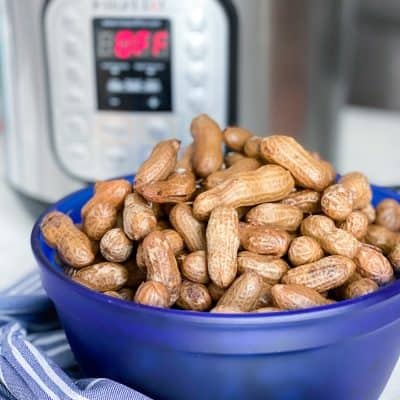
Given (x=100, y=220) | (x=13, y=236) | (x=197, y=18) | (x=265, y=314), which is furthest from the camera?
(x=13, y=236)

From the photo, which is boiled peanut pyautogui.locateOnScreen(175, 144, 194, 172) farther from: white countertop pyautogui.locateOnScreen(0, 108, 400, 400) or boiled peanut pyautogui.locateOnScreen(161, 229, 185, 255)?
white countertop pyautogui.locateOnScreen(0, 108, 400, 400)

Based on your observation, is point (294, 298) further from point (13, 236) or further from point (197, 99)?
point (13, 236)

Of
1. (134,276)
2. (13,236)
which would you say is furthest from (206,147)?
(13,236)

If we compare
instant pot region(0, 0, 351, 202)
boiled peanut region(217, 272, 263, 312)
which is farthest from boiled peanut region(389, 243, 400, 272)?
instant pot region(0, 0, 351, 202)

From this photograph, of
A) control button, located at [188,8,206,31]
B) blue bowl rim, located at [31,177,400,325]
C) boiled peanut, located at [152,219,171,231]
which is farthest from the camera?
control button, located at [188,8,206,31]

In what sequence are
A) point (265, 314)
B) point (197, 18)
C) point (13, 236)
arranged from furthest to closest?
point (13, 236)
point (197, 18)
point (265, 314)

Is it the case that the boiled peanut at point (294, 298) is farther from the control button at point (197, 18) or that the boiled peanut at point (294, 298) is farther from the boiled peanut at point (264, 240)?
the control button at point (197, 18)

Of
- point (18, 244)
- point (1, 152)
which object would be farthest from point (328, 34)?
point (1, 152)
